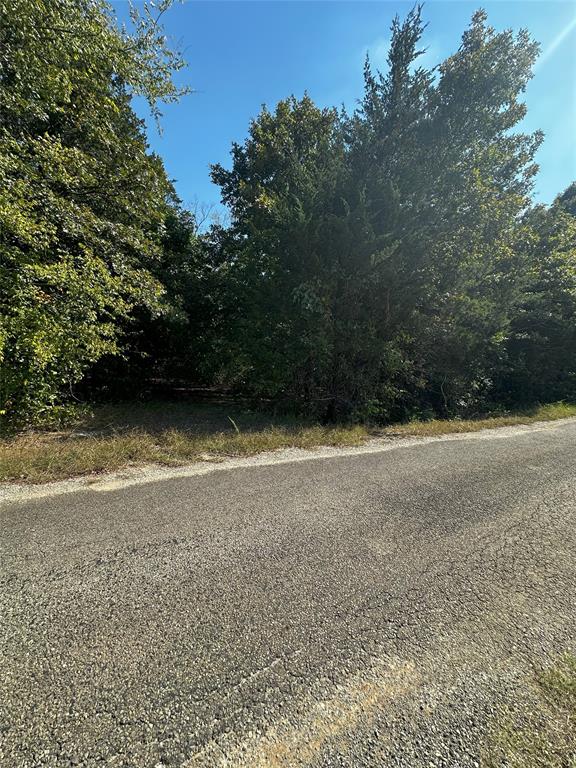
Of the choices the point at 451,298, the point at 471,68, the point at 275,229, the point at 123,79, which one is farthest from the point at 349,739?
the point at 471,68

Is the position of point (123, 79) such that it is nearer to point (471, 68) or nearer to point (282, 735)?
point (471, 68)

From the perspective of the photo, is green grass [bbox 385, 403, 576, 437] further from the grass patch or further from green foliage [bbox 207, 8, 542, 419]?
the grass patch

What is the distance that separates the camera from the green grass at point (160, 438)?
355cm

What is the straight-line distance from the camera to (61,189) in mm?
5520

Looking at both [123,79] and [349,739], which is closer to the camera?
[349,739]

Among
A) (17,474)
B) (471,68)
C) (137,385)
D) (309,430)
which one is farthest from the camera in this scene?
(137,385)

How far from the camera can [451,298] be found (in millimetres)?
7531

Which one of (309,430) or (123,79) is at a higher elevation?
(123,79)

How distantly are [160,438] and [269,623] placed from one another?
3673 mm

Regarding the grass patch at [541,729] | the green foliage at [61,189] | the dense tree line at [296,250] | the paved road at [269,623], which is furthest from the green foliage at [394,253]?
the grass patch at [541,729]

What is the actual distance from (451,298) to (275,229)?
14.4 ft

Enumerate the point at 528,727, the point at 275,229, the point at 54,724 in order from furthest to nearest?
the point at 275,229 → the point at 528,727 → the point at 54,724

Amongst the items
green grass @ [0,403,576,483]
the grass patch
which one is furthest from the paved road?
green grass @ [0,403,576,483]

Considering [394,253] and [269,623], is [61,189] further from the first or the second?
[269,623]
